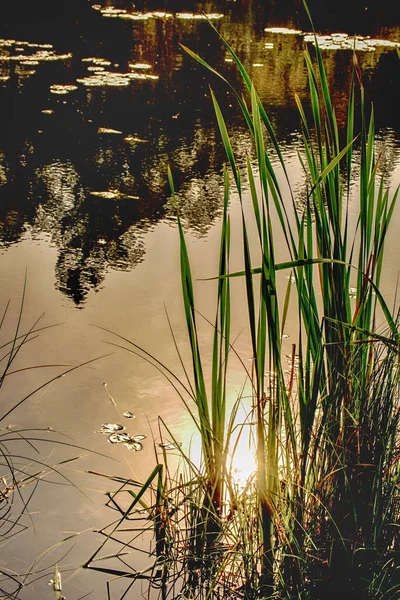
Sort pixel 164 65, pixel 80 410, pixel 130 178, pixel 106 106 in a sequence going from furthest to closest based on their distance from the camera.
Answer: pixel 164 65, pixel 106 106, pixel 130 178, pixel 80 410

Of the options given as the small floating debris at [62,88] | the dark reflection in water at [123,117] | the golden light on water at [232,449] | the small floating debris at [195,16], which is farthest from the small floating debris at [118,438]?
the small floating debris at [195,16]

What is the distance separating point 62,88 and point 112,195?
→ 221 centimetres

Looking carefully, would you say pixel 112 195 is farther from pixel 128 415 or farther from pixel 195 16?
pixel 195 16

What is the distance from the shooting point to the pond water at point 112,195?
2.08 m

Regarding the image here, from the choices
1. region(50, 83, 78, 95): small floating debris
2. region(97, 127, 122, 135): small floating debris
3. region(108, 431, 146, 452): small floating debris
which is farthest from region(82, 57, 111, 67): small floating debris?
region(108, 431, 146, 452): small floating debris

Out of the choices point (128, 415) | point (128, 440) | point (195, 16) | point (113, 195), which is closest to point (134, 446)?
point (128, 440)

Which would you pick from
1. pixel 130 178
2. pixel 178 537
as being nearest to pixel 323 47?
pixel 130 178

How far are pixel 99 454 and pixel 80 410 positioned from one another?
0.86ft

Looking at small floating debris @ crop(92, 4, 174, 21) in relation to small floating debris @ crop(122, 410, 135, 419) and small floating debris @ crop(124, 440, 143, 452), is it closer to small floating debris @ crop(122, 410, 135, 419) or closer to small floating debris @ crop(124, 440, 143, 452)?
small floating debris @ crop(122, 410, 135, 419)

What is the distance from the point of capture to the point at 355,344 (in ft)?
4.75

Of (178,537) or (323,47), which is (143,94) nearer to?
(323,47)

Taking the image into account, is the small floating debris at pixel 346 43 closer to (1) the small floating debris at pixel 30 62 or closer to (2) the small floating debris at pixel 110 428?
(1) the small floating debris at pixel 30 62

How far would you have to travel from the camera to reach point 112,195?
3859 millimetres

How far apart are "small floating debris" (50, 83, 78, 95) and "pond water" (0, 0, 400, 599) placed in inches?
1.1
